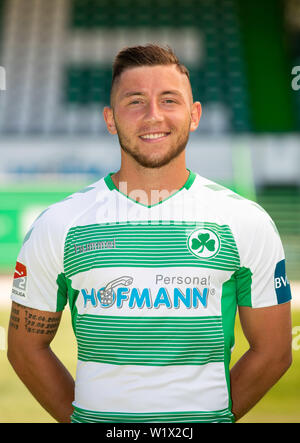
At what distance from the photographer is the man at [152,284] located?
1900 mm

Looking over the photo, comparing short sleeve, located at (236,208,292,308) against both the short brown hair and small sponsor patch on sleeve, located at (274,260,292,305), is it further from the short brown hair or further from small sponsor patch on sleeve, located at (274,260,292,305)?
the short brown hair

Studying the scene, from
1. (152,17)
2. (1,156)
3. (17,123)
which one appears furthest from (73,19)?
(1,156)

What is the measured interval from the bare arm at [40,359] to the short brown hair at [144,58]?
961 mm

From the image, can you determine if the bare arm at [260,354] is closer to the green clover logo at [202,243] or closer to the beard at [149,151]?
the green clover logo at [202,243]

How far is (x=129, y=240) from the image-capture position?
2027 millimetres

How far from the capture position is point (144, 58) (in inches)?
81.2

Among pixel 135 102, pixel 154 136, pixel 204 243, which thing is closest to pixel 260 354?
pixel 204 243

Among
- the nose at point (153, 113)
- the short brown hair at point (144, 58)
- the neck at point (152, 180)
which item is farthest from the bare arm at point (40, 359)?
the short brown hair at point (144, 58)

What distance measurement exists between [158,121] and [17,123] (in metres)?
10.9

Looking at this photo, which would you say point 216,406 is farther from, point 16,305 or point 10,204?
point 10,204

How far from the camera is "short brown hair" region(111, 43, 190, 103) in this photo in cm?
206

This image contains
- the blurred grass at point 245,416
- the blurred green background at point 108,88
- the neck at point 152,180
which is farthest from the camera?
the blurred green background at point 108,88
